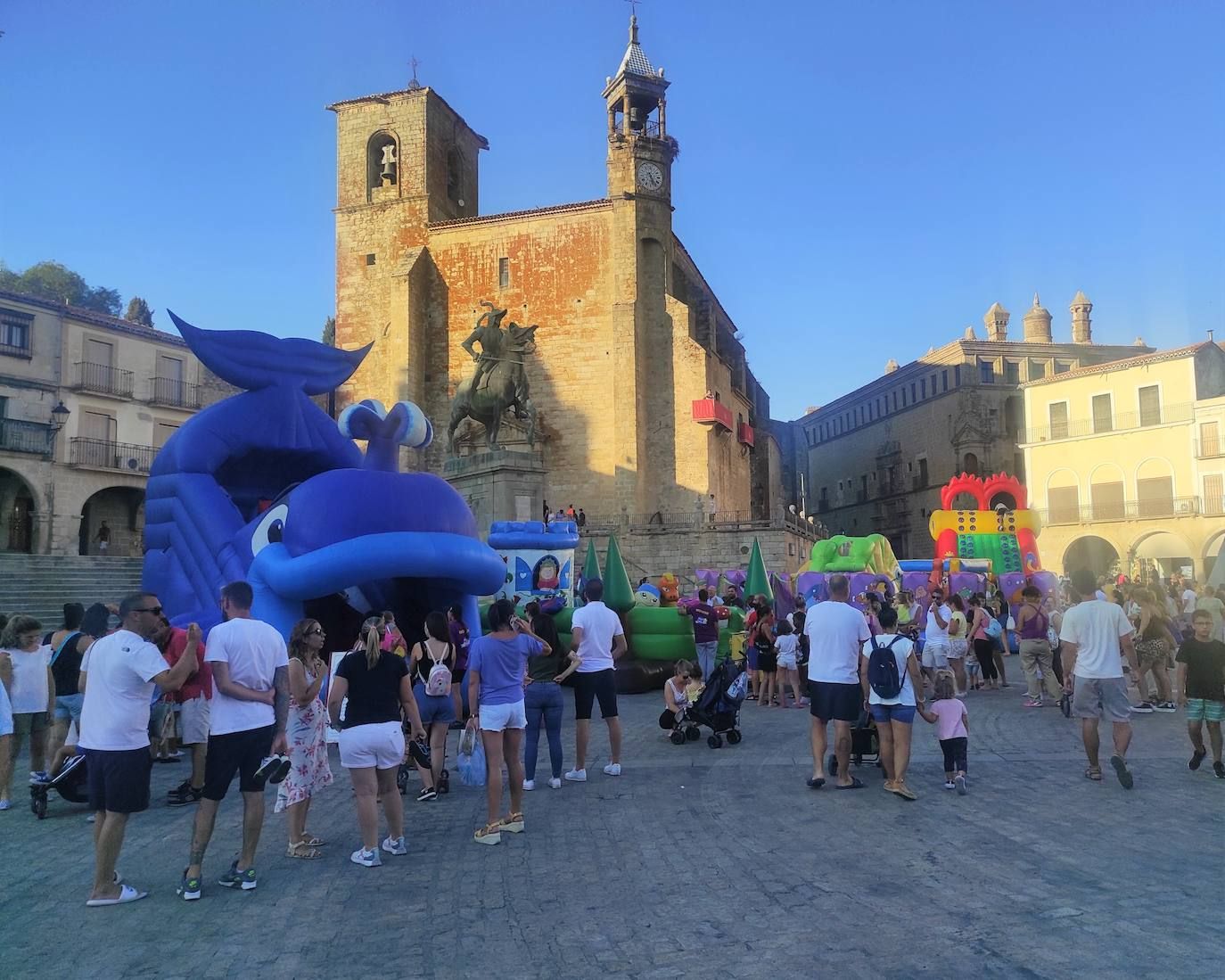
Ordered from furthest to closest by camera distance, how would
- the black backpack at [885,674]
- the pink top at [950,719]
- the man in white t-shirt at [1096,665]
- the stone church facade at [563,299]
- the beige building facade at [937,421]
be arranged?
the beige building facade at [937,421], the stone church facade at [563,299], the man in white t-shirt at [1096,665], the pink top at [950,719], the black backpack at [885,674]

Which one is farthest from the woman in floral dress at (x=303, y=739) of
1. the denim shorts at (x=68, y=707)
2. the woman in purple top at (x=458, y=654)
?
the denim shorts at (x=68, y=707)

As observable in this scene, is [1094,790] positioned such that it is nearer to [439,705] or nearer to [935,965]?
[935,965]

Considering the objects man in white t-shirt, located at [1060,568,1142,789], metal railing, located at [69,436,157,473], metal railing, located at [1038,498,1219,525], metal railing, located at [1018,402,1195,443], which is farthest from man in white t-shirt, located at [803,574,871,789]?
metal railing, located at [1018,402,1195,443]

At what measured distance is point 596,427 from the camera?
34.8 meters

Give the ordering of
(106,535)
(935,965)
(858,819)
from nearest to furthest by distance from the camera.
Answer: (935,965) < (858,819) < (106,535)

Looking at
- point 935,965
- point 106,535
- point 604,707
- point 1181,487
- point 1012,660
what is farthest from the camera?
point 1181,487

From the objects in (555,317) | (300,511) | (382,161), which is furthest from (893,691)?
(382,161)

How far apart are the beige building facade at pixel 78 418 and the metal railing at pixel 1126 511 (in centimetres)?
3185

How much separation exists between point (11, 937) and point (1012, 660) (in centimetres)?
1794

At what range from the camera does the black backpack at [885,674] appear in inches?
270

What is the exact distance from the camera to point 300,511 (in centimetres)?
946

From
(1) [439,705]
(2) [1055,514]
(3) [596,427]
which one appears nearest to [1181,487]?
(2) [1055,514]

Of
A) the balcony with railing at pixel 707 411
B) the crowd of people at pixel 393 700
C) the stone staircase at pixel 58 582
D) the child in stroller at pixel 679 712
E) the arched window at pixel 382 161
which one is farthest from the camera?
the arched window at pixel 382 161

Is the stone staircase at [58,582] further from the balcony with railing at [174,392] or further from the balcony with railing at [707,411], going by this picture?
the balcony with railing at [707,411]
